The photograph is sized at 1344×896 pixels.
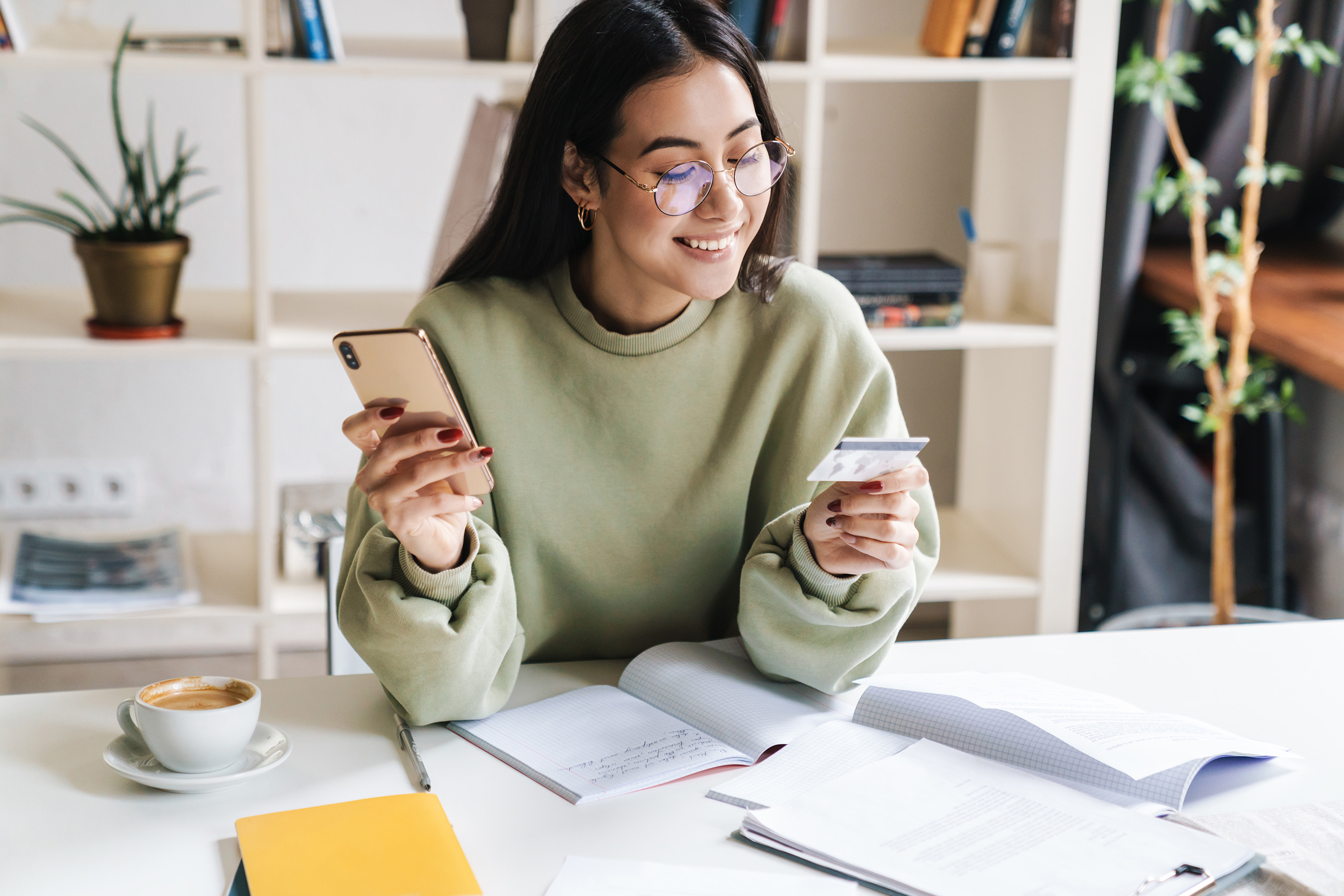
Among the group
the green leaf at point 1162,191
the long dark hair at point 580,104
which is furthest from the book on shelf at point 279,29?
the green leaf at point 1162,191

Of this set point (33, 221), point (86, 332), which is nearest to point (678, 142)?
point (86, 332)

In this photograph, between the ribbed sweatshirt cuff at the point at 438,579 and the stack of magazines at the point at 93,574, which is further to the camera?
the stack of magazines at the point at 93,574

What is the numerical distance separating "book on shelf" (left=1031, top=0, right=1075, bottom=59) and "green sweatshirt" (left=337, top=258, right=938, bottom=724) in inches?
42.2

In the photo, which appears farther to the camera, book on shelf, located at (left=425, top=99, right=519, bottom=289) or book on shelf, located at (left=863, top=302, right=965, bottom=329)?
book on shelf, located at (left=863, top=302, right=965, bottom=329)

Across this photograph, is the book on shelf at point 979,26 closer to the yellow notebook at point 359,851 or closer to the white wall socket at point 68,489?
the yellow notebook at point 359,851

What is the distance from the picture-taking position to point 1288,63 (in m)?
2.47

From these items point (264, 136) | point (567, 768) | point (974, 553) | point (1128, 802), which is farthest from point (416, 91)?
point (1128, 802)

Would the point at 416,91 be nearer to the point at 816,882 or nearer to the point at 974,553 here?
the point at 974,553

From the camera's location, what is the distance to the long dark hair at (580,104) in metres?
1.20

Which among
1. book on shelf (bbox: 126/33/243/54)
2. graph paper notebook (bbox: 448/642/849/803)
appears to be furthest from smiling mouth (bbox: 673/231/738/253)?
book on shelf (bbox: 126/33/243/54)

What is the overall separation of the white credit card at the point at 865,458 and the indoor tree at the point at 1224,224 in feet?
4.79

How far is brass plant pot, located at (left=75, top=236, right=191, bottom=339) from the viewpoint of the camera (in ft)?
6.55

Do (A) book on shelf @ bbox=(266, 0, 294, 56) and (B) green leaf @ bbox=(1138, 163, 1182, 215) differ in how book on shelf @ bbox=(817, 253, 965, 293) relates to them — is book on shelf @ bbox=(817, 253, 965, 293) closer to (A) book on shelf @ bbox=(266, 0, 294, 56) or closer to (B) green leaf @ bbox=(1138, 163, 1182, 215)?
(B) green leaf @ bbox=(1138, 163, 1182, 215)

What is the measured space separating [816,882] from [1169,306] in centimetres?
→ 205
